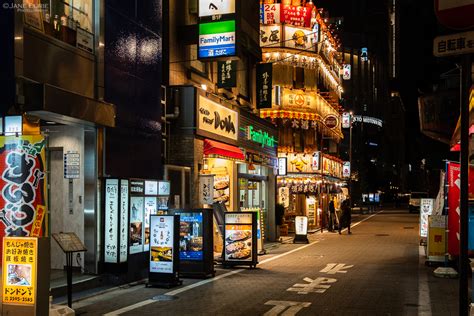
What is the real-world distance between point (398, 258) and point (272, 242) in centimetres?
787

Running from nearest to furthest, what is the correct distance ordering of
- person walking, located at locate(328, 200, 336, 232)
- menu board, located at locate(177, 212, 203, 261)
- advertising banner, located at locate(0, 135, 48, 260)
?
advertising banner, located at locate(0, 135, 48, 260), menu board, located at locate(177, 212, 203, 261), person walking, located at locate(328, 200, 336, 232)

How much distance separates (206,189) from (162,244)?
6.30 meters

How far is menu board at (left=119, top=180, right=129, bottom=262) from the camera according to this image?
14117 millimetres

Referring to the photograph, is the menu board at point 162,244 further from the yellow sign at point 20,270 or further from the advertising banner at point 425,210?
the advertising banner at point 425,210

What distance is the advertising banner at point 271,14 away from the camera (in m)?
33.1

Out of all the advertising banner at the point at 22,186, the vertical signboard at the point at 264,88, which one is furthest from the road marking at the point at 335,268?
the vertical signboard at the point at 264,88

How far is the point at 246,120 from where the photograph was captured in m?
25.0

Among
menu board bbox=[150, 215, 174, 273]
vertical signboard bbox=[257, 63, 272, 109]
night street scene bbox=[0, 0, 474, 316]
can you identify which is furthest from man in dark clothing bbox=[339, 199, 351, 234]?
menu board bbox=[150, 215, 174, 273]

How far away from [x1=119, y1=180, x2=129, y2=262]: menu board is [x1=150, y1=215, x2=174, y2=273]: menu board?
3.41 feet

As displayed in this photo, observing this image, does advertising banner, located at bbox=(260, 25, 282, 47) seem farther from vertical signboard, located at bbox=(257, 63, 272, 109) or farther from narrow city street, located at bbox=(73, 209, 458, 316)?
narrow city street, located at bbox=(73, 209, 458, 316)

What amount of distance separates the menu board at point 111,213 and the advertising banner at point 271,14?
70.9 ft

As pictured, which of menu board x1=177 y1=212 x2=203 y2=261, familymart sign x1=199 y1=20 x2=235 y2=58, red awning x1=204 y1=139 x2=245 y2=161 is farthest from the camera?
red awning x1=204 y1=139 x2=245 y2=161

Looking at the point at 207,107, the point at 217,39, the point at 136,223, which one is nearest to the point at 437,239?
the point at 207,107

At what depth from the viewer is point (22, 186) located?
10.3 metres
